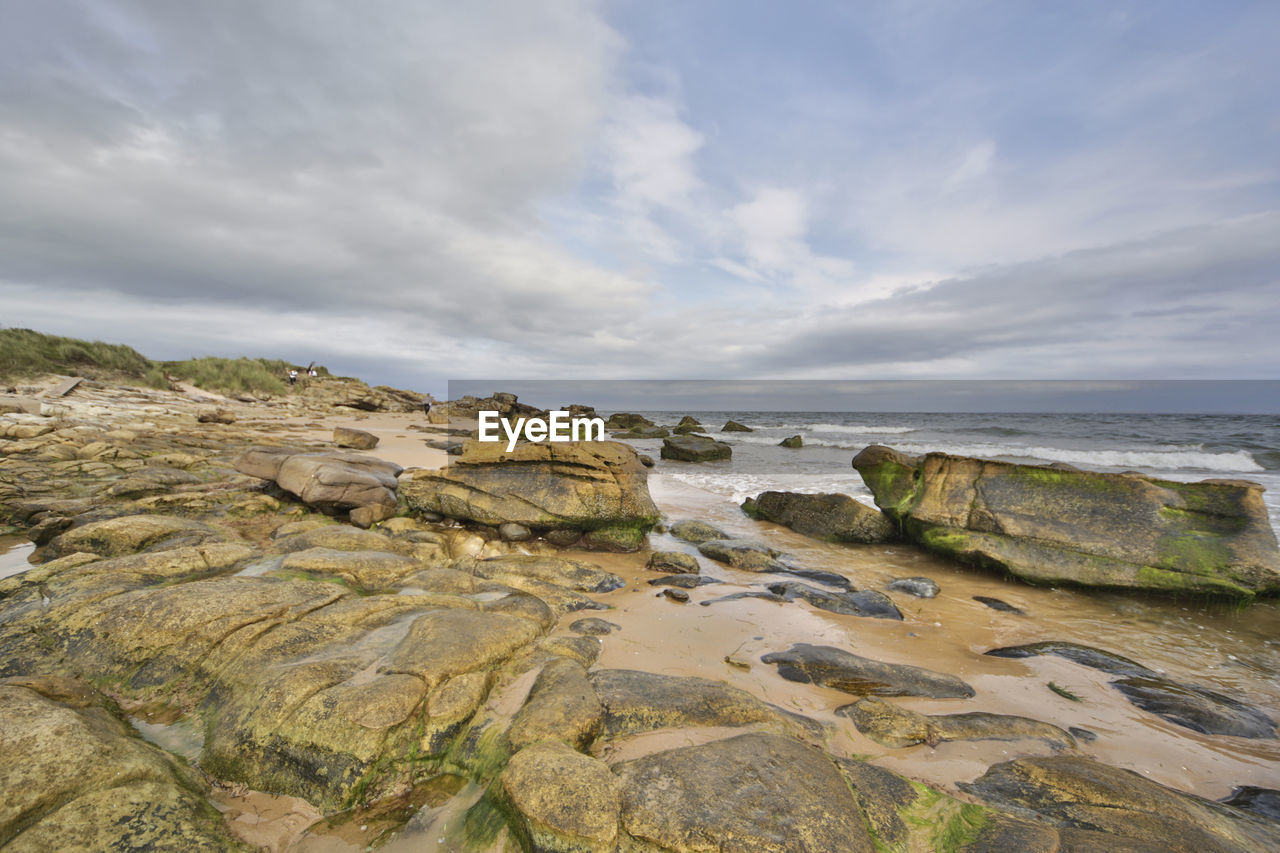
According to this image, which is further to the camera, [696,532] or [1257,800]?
[696,532]

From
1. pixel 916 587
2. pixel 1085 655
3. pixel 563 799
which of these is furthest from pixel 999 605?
pixel 563 799

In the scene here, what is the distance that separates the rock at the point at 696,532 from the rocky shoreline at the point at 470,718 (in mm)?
3228

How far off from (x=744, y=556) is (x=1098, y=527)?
252 inches

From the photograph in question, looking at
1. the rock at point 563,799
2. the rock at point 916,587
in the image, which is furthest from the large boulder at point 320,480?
the rock at point 916,587

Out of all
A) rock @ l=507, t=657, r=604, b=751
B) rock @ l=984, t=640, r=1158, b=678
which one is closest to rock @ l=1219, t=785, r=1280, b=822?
rock @ l=984, t=640, r=1158, b=678

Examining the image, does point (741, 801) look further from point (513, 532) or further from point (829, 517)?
point (829, 517)

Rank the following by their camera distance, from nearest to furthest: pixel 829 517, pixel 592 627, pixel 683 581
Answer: pixel 592 627 → pixel 683 581 → pixel 829 517

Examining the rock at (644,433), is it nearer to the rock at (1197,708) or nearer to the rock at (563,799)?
the rock at (1197,708)

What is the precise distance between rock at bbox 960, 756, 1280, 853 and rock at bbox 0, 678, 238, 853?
15.7 ft

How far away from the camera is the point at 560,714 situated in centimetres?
354

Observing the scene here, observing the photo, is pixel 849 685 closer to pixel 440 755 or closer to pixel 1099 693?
pixel 1099 693

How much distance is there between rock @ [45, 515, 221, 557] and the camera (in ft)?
20.7

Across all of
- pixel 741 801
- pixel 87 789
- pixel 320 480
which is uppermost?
pixel 320 480

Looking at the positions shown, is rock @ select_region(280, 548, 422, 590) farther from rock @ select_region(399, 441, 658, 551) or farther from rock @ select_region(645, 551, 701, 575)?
rock @ select_region(645, 551, 701, 575)
